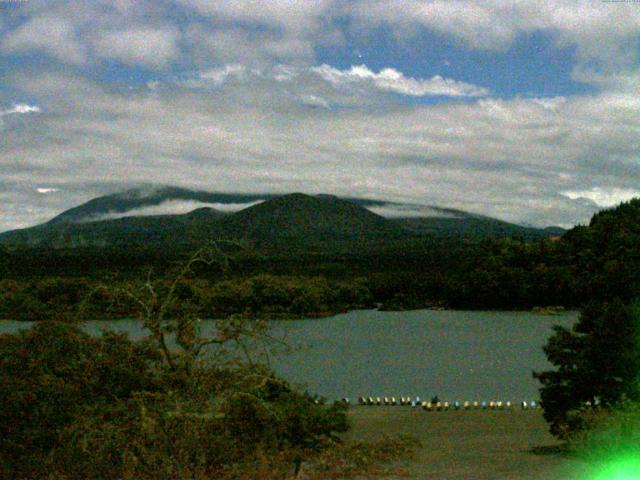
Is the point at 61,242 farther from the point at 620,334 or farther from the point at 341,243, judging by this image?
the point at 620,334

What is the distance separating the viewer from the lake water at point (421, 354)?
111 feet

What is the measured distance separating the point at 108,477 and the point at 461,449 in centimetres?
1038

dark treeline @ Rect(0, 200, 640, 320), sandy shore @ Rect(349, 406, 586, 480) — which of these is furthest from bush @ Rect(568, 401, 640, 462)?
dark treeline @ Rect(0, 200, 640, 320)

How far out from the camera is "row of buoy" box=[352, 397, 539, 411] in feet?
94.6

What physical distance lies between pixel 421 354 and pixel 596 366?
30.3 meters

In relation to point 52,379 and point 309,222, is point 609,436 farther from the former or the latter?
point 309,222

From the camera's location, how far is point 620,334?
53.6 feet

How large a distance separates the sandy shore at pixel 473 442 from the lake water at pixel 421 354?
3.18m

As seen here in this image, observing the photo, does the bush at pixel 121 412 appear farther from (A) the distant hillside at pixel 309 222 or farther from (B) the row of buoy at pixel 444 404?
(A) the distant hillside at pixel 309 222

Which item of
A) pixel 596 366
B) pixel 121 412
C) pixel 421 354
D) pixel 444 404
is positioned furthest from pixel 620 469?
pixel 421 354

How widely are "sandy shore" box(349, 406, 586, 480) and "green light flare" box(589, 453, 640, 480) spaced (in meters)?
0.25

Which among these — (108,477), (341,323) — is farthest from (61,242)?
(108,477)

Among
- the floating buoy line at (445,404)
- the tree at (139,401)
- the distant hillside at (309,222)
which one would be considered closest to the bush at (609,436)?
the tree at (139,401)

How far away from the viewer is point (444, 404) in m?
29.7
